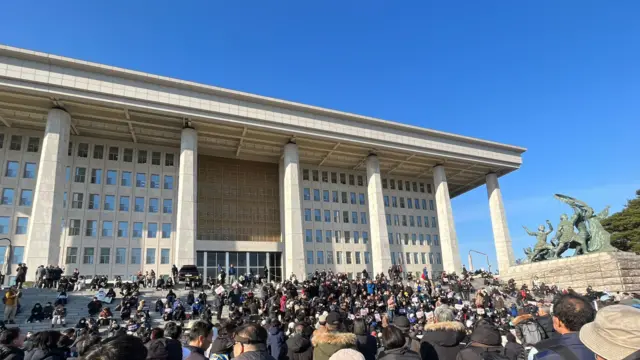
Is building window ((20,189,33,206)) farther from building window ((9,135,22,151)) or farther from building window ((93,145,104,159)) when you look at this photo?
building window ((93,145,104,159))

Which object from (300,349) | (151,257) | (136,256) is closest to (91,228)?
(136,256)

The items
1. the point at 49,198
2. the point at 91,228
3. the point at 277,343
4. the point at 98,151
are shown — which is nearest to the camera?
the point at 277,343

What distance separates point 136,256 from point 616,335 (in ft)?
133

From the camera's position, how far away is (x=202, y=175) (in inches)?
1710

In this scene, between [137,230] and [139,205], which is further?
[139,205]

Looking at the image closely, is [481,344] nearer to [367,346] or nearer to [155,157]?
[367,346]

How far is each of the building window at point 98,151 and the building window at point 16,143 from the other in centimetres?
576

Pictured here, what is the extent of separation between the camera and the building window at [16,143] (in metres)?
36.8

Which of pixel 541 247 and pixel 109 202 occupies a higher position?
pixel 109 202

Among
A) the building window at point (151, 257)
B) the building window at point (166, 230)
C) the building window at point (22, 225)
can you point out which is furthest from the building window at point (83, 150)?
the building window at point (151, 257)

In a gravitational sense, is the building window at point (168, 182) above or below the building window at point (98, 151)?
below

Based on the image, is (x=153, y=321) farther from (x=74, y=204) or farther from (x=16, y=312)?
(x=74, y=204)

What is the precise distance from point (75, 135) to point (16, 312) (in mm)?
23993

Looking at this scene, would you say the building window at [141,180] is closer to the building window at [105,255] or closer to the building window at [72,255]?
the building window at [105,255]
